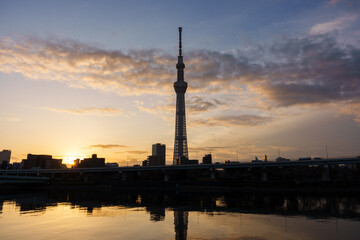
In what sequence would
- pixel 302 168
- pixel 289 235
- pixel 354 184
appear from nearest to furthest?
1. pixel 289 235
2. pixel 354 184
3. pixel 302 168

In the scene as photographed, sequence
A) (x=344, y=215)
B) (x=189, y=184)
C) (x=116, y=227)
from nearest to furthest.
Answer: (x=116, y=227) < (x=344, y=215) < (x=189, y=184)

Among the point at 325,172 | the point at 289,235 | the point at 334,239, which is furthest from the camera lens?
the point at 325,172

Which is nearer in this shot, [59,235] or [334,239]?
[334,239]

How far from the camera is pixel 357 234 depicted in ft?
74.3

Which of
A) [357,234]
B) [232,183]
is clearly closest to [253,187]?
[232,183]

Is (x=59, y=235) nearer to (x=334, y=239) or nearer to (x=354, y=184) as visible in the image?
(x=334, y=239)

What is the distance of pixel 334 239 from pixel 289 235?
338cm

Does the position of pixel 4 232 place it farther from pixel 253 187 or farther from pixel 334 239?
pixel 253 187

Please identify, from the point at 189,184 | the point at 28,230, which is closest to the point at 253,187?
the point at 189,184

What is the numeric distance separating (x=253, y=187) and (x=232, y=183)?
8.71 meters

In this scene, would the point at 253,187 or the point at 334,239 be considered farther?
the point at 253,187

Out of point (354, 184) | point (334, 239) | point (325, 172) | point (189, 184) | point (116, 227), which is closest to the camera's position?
point (334, 239)

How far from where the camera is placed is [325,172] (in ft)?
382

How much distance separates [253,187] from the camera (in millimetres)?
99875
